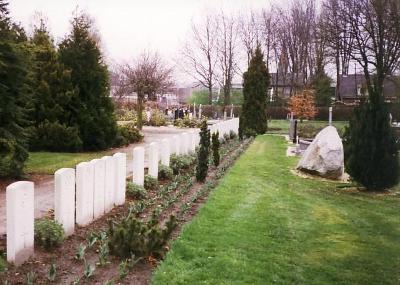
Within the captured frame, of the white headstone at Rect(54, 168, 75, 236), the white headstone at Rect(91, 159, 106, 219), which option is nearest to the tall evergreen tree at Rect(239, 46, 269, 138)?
the white headstone at Rect(91, 159, 106, 219)

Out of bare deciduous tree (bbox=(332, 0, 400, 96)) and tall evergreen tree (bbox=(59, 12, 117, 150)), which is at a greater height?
bare deciduous tree (bbox=(332, 0, 400, 96))

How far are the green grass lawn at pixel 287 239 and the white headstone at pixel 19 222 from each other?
4.69 ft

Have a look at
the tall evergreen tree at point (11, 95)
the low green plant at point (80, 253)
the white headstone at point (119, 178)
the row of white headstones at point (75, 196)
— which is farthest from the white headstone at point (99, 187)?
the tall evergreen tree at point (11, 95)

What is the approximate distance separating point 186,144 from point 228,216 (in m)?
6.63

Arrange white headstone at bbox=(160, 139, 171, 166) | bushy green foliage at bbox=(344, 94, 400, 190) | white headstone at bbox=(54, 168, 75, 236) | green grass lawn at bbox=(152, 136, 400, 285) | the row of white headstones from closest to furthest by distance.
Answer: the row of white headstones → green grass lawn at bbox=(152, 136, 400, 285) → white headstone at bbox=(54, 168, 75, 236) → bushy green foliage at bbox=(344, 94, 400, 190) → white headstone at bbox=(160, 139, 171, 166)

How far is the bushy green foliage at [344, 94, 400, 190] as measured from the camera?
11.0 m

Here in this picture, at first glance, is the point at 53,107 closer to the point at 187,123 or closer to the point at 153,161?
the point at 153,161

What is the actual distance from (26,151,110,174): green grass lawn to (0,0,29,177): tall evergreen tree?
117 cm

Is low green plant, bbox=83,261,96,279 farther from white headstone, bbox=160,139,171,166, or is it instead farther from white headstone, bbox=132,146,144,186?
white headstone, bbox=160,139,171,166

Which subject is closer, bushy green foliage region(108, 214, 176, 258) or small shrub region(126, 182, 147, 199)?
bushy green foliage region(108, 214, 176, 258)

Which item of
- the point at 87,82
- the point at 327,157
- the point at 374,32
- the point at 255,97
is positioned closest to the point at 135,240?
the point at 327,157

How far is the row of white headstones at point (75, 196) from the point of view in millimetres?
4953

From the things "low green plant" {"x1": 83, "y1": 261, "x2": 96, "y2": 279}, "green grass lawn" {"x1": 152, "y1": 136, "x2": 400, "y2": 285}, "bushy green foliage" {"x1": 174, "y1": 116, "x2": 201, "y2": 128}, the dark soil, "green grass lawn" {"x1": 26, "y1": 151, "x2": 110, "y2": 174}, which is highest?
"bushy green foliage" {"x1": 174, "y1": 116, "x2": 201, "y2": 128}

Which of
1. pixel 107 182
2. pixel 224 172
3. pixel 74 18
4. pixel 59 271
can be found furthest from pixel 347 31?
pixel 59 271
